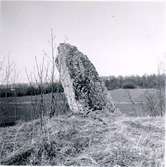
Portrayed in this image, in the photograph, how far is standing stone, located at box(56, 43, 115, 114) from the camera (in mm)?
4625

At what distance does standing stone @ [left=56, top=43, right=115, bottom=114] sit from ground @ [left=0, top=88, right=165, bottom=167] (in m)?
0.40

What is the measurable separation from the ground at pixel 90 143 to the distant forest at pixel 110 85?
1009 mm

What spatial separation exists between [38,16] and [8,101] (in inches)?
75.4

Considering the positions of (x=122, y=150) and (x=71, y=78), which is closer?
(x=122, y=150)

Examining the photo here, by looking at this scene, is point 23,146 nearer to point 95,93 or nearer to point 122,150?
point 122,150

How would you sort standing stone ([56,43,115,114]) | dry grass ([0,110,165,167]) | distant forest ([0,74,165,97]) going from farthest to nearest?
distant forest ([0,74,165,97]), standing stone ([56,43,115,114]), dry grass ([0,110,165,167])

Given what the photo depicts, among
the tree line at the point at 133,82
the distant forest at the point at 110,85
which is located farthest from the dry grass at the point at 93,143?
the tree line at the point at 133,82

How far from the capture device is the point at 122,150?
3.35 meters

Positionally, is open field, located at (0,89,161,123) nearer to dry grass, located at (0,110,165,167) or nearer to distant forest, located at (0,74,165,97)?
distant forest, located at (0,74,165,97)

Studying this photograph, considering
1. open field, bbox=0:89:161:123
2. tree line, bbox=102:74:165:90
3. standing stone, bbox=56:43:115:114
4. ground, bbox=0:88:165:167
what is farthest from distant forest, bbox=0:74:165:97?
ground, bbox=0:88:165:167

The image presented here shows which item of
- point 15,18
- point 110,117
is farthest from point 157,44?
point 15,18

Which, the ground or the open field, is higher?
the open field

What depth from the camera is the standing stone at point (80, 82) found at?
462 cm

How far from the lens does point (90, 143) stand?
3580 mm
